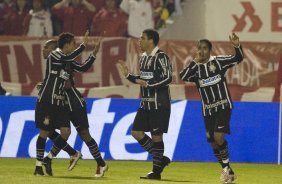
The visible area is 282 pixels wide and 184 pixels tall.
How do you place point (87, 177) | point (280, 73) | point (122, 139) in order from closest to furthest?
point (87, 177), point (122, 139), point (280, 73)

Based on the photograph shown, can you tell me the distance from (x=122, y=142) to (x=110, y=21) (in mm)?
4872

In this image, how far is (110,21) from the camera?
22422 millimetres

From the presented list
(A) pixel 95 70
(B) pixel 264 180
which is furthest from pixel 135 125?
(A) pixel 95 70

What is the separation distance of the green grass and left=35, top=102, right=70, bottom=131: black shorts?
0.69 metres

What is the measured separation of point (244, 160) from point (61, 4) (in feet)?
20.9

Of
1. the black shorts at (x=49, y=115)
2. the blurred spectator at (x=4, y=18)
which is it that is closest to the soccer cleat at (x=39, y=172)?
the black shorts at (x=49, y=115)

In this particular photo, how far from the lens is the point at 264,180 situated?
1492 centimetres

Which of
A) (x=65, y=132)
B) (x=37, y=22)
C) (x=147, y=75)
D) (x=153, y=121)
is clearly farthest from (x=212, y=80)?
(x=37, y=22)

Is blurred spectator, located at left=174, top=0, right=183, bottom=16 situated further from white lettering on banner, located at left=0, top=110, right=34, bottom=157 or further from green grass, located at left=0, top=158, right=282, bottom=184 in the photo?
green grass, located at left=0, top=158, right=282, bottom=184

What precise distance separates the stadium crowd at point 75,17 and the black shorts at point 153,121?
777 centimetres

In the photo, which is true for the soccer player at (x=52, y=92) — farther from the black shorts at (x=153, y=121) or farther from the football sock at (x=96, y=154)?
the black shorts at (x=153, y=121)

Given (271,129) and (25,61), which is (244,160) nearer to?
(271,129)

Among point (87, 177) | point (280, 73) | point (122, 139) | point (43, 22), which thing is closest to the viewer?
point (87, 177)

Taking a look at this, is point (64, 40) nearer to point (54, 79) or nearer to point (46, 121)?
point (54, 79)
